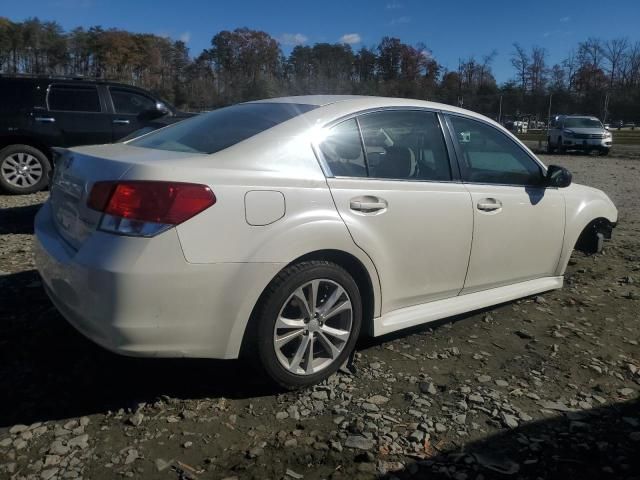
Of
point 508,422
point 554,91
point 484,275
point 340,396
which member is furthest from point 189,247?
point 554,91

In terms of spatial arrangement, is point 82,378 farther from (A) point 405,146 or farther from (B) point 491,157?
(B) point 491,157

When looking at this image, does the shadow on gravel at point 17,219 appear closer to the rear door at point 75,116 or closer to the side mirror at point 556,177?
the rear door at point 75,116

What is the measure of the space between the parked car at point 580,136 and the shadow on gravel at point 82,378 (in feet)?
79.2

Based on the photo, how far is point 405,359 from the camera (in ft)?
11.1

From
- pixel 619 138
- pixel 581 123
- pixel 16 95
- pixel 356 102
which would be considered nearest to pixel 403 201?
pixel 356 102

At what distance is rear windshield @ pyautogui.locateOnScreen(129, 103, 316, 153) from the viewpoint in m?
3.02

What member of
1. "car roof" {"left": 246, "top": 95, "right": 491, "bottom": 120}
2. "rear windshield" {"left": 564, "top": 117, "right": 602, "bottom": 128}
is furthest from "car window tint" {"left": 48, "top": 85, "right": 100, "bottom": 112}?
"rear windshield" {"left": 564, "top": 117, "right": 602, "bottom": 128}

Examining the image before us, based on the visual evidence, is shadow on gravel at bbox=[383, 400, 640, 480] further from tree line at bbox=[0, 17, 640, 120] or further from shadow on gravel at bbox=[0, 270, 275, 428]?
tree line at bbox=[0, 17, 640, 120]

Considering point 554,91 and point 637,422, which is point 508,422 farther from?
point 554,91

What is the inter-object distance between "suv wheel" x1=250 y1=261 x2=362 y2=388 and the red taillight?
21.4 inches

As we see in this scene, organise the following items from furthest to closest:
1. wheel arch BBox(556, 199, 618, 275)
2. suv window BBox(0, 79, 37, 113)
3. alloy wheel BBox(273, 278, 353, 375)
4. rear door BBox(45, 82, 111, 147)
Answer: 1. rear door BBox(45, 82, 111, 147)
2. suv window BBox(0, 79, 37, 113)
3. wheel arch BBox(556, 199, 618, 275)
4. alloy wheel BBox(273, 278, 353, 375)

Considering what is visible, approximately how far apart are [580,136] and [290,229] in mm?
24303

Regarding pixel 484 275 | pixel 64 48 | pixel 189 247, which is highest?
pixel 64 48

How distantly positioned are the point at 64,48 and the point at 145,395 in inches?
2634
